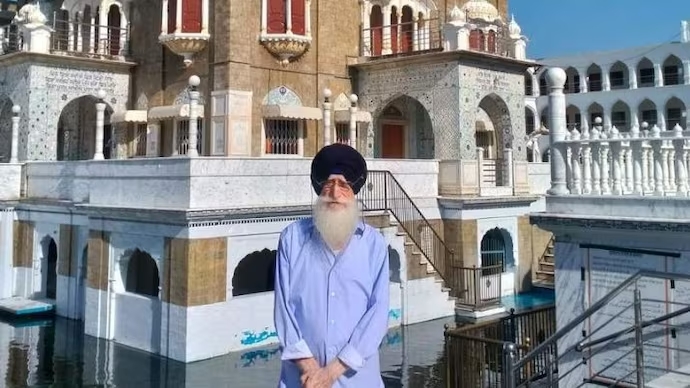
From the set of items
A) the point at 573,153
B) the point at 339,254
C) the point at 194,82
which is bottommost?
the point at 339,254

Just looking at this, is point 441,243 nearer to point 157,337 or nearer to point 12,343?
point 157,337

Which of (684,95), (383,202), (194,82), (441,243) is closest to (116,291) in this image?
(194,82)

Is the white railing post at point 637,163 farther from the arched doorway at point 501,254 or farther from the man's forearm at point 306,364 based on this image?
the arched doorway at point 501,254

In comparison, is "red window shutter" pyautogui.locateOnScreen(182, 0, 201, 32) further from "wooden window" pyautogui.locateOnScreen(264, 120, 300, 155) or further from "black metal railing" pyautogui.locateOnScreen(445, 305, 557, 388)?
"black metal railing" pyautogui.locateOnScreen(445, 305, 557, 388)

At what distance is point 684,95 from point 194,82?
32286 mm

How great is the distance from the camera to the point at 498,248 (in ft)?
61.7

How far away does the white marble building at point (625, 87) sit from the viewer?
123 feet

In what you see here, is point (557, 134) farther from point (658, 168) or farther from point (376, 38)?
point (376, 38)

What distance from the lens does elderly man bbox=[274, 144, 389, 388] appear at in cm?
349

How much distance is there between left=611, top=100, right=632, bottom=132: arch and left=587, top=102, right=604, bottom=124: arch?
67cm

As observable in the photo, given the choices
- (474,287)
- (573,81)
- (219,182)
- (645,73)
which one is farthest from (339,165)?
(573,81)

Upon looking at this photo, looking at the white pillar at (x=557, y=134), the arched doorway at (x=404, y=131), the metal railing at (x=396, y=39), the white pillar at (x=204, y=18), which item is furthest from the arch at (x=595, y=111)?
the white pillar at (x=557, y=134)

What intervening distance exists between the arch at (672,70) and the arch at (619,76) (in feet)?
7.03

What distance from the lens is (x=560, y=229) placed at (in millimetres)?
7816
